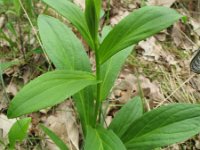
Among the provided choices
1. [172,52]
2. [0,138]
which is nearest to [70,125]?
[0,138]

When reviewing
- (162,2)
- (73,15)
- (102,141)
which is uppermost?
(162,2)

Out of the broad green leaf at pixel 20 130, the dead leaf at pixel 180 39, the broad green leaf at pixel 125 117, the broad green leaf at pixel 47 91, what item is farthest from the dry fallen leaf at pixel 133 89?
the broad green leaf at pixel 47 91

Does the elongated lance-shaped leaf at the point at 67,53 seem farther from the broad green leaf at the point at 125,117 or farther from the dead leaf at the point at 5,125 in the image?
the dead leaf at the point at 5,125

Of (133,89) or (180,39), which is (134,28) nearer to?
(133,89)

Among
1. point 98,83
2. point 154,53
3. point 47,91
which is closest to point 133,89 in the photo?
point 154,53

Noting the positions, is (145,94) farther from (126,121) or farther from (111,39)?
(111,39)

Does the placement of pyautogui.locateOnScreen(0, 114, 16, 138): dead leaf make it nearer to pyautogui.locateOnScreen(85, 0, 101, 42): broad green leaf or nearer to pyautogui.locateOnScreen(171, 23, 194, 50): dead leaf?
pyautogui.locateOnScreen(85, 0, 101, 42): broad green leaf

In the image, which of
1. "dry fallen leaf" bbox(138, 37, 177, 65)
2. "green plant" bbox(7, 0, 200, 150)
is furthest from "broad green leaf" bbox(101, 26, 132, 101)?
"dry fallen leaf" bbox(138, 37, 177, 65)
